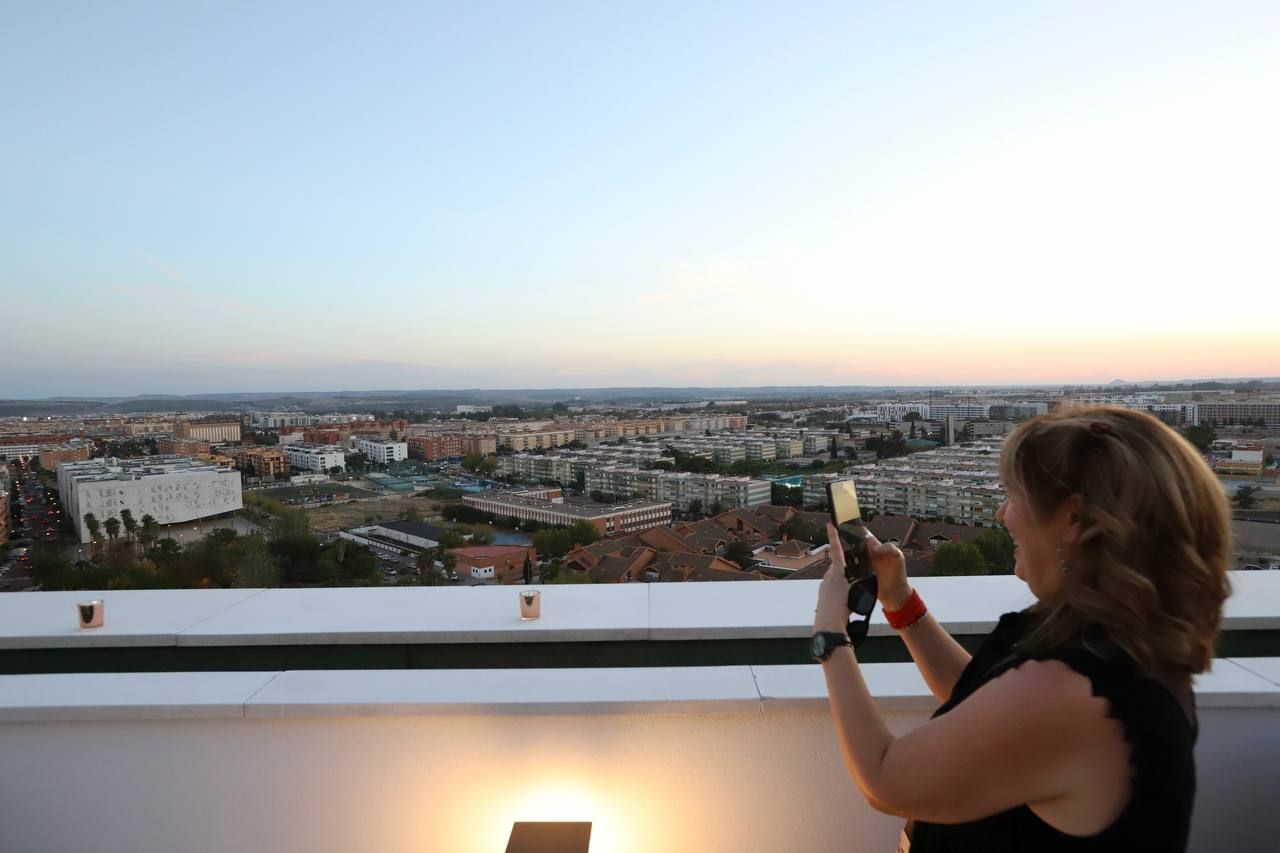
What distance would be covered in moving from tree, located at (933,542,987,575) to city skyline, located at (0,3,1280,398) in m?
2.64

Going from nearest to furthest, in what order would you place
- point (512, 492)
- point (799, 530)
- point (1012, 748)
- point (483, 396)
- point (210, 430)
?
point (1012, 748) < point (799, 530) < point (512, 492) < point (210, 430) < point (483, 396)

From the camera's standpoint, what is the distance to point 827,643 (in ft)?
3.36

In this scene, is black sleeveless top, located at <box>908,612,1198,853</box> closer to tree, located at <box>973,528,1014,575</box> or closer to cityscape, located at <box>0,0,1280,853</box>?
cityscape, located at <box>0,0,1280,853</box>

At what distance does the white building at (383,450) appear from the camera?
524cm

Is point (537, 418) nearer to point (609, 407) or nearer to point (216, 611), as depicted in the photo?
point (609, 407)

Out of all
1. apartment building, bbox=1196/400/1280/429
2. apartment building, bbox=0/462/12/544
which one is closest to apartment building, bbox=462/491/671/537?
apartment building, bbox=0/462/12/544

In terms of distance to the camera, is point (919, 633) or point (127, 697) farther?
point (127, 697)

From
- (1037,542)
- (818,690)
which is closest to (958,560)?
(818,690)

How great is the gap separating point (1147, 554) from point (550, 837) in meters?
1.30

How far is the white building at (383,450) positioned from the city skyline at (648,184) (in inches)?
76.9

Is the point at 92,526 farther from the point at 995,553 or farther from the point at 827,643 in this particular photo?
the point at 995,553

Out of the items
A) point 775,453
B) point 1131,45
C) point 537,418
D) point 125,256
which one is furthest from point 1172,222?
point 125,256

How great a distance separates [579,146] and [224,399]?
4238 millimetres

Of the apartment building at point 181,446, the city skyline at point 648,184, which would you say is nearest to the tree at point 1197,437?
the city skyline at point 648,184
